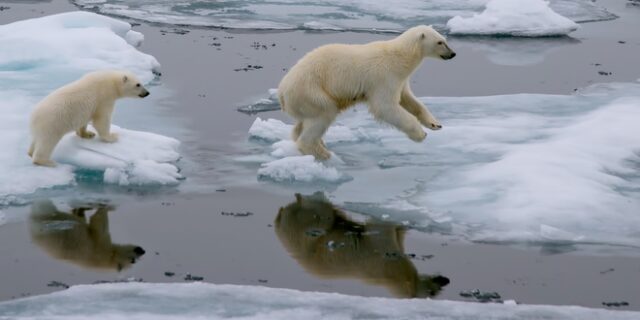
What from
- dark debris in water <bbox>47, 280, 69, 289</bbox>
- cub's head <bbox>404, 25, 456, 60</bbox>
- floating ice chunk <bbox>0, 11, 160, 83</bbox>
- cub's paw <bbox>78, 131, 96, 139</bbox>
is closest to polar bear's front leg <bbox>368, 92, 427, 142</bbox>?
cub's head <bbox>404, 25, 456, 60</bbox>

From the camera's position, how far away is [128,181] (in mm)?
7531

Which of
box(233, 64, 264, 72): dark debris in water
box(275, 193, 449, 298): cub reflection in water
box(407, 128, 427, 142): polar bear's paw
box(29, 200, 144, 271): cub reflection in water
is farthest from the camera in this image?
box(233, 64, 264, 72): dark debris in water

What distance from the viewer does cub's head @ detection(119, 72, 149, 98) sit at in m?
8.34

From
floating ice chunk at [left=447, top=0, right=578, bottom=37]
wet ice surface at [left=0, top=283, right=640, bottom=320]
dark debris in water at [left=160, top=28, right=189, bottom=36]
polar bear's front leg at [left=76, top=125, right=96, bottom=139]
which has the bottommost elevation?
dark debris in water at [left=160, top=28, right=189, bottom=36]

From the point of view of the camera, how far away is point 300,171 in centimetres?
771

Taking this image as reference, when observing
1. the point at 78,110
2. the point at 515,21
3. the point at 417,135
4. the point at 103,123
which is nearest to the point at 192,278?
the point at 78,110

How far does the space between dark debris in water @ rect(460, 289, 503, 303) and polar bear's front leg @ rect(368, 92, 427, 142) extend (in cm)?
245

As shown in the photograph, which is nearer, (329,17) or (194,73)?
(194,73)

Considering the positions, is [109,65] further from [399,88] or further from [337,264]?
[337,264]

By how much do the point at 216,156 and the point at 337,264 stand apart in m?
2.36

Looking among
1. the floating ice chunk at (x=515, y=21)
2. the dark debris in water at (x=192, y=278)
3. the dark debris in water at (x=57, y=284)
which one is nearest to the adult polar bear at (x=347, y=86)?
the dark debris in water at (x=192, y=278)

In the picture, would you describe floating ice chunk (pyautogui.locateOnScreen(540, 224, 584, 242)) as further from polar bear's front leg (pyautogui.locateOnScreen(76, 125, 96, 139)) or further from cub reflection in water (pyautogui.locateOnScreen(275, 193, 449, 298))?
polar bear's front leg (pyautogui.locateOnScreen(76, 125, 96, 139))

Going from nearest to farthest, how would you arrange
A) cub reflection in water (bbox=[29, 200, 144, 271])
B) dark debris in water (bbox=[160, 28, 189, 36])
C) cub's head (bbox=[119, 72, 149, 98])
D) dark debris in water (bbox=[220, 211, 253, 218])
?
cub reflection in water (bbox=[29, 200, 144, 271]), dark debris in water (bbox=[220, 211, 253, 218]), cub's head (bbox=[119, 72, 149, 98]), dark debris in water (bbox=[160, 28, 189, 36])

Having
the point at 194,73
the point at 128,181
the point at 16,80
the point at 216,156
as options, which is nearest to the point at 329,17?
the point at 194,73
